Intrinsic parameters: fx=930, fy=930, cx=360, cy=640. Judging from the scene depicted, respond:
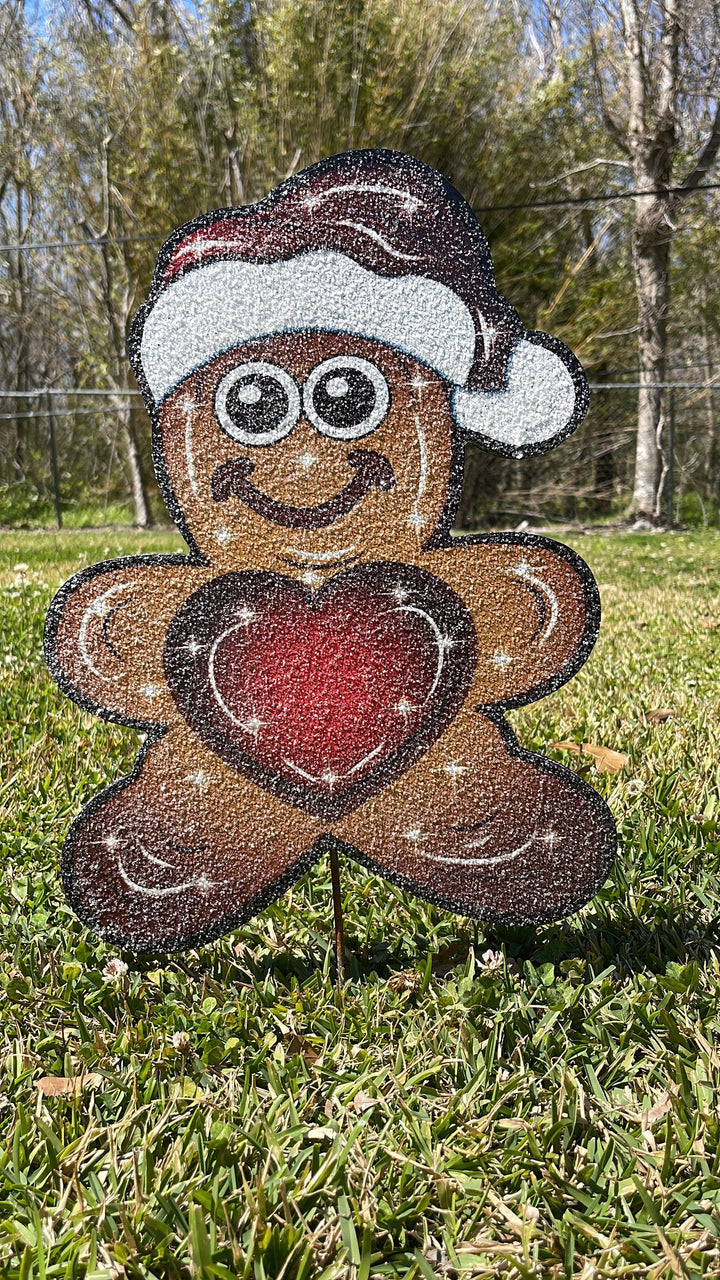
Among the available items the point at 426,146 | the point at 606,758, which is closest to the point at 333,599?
the point at 606,758

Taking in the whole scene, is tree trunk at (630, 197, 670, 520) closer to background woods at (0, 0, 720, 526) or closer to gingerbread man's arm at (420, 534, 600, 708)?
background woods at (0, 0, 720, 526)

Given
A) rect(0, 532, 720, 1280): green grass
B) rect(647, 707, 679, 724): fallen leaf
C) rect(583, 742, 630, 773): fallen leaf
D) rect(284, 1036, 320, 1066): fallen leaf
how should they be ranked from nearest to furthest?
rect(0, 532, 720, 1280): green grass < rect(284, 1036, 320, 1066): fallen leaf < rect(583, 742, 630, 773): fallen leaf < rect(647, 707, 679, 724): fallen leaf

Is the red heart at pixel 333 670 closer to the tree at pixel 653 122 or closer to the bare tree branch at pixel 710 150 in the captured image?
the tree at pixel 653 122

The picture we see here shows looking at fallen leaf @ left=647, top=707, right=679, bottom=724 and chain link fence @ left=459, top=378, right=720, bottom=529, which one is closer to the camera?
fallen leaf @ left=647, top=707, right=679, bottom=724

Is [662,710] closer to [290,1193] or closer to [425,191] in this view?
[425,191]

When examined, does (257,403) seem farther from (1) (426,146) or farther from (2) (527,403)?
(1) (426,146)

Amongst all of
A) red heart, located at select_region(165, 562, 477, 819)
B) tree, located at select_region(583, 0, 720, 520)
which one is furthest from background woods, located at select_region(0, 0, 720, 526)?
red heart, located at select_region(165, 562, 477, 819)
